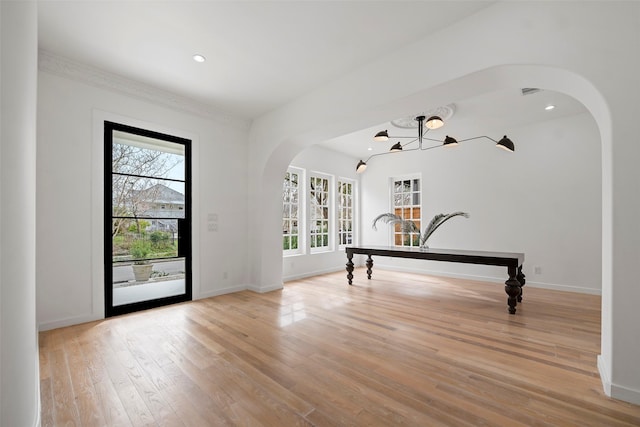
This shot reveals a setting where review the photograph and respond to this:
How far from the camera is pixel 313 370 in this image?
2.19 metres

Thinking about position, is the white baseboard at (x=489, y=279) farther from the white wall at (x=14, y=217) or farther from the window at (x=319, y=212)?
the white wall at (x=14, y=217)

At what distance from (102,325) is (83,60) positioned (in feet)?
9.53

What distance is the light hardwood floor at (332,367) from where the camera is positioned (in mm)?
1691

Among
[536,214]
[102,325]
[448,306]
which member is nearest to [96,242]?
[102,325]

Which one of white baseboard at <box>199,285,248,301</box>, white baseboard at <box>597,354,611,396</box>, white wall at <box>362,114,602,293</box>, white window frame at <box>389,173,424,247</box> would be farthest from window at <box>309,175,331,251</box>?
white baseboard at <box>597,354,611,396</box>

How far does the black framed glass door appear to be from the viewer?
11.6 ft

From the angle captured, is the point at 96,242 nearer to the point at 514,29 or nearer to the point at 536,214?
the point at 514,29

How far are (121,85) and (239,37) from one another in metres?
1.84

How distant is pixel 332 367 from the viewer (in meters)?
2.23

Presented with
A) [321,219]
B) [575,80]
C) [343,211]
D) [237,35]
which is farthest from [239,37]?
[343,211]

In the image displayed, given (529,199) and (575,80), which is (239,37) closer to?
(575,80)

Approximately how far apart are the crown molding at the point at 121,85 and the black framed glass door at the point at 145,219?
435mm

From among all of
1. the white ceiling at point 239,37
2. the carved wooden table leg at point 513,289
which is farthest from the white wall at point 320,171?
the carved wooden table leg at point 513,289

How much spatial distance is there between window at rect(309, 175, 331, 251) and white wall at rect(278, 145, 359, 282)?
197 mm
